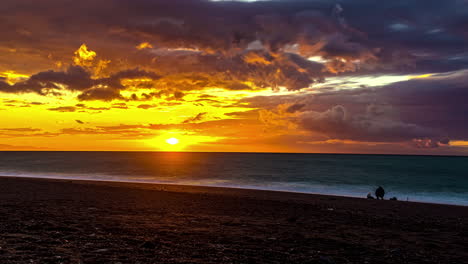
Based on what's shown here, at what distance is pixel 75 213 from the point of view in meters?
17.0

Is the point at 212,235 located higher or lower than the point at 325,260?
lower

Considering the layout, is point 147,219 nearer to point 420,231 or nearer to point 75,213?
point 75,213

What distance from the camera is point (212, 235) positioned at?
43.4ft

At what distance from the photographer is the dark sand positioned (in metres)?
10.2

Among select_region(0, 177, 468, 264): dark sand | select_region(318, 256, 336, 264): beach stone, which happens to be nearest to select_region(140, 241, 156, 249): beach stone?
select_region(0, 177, 468, 264): dark sand

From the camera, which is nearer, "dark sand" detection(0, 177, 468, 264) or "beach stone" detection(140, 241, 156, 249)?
"dark sand" detection(0, 177, 468, 264)

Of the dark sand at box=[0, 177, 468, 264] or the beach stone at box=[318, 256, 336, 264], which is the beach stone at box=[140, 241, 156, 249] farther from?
the beach stone at box=[318, 256, 336, 264]

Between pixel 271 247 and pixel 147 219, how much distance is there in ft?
23.3

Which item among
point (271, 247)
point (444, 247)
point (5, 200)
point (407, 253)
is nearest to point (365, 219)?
point (444, 247)

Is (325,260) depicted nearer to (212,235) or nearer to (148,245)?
(212,235)

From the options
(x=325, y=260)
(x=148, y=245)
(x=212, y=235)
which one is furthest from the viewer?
(x=212, y=235)

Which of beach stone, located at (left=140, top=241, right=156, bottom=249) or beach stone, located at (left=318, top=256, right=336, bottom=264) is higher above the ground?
beach stone, located at (left=318, top=256, right=336, bottom=264)

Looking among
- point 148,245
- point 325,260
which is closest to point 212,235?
point 148,245

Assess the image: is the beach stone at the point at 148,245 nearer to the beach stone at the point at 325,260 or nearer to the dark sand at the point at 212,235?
the dark sand at the point at 212,235
